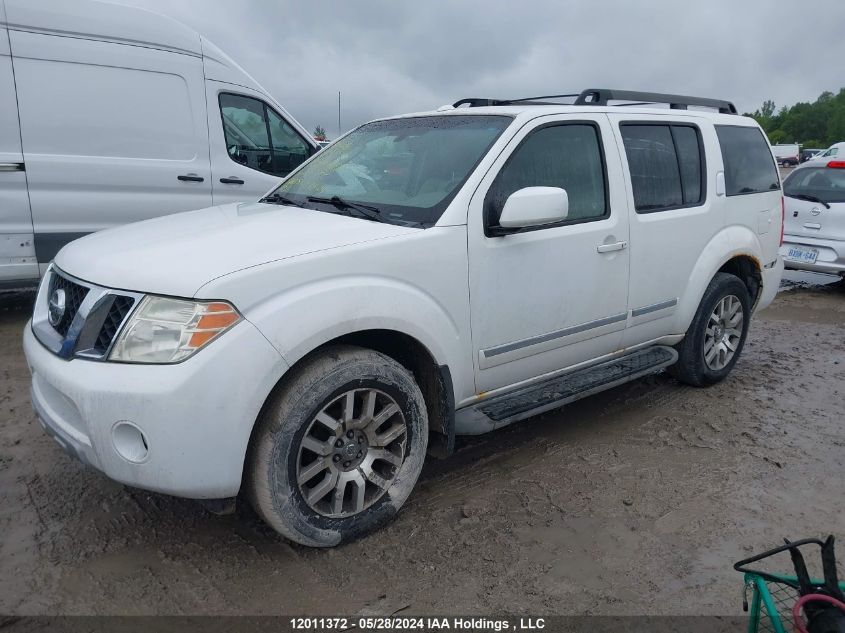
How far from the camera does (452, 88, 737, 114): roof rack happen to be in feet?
13.0

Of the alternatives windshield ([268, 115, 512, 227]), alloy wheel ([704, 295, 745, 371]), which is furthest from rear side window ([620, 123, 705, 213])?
windshield ([268, 115, 512, 227])

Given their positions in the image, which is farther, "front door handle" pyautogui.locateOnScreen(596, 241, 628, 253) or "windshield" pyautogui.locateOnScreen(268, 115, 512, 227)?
"front door handle" pyautogui.locateOnScreen(596, 241, 628, 253)

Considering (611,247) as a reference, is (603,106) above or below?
above

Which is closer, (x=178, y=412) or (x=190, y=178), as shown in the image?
(x=178, y=412)

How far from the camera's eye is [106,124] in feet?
19.4

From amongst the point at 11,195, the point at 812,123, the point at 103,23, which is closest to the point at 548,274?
the point at 11,195

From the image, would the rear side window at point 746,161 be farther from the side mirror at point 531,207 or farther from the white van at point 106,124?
the white van at point 106,124

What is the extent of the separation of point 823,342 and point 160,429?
5.83m

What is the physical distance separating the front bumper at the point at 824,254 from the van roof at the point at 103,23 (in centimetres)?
679

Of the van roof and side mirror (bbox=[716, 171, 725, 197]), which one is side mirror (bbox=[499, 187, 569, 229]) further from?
the van roof

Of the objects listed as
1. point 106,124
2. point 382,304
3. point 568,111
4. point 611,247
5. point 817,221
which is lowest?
point 817,221

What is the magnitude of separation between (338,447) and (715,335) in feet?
10.0

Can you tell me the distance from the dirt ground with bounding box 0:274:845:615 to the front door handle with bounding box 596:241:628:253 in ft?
3.60

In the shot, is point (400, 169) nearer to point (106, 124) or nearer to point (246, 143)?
point (106, 124)
